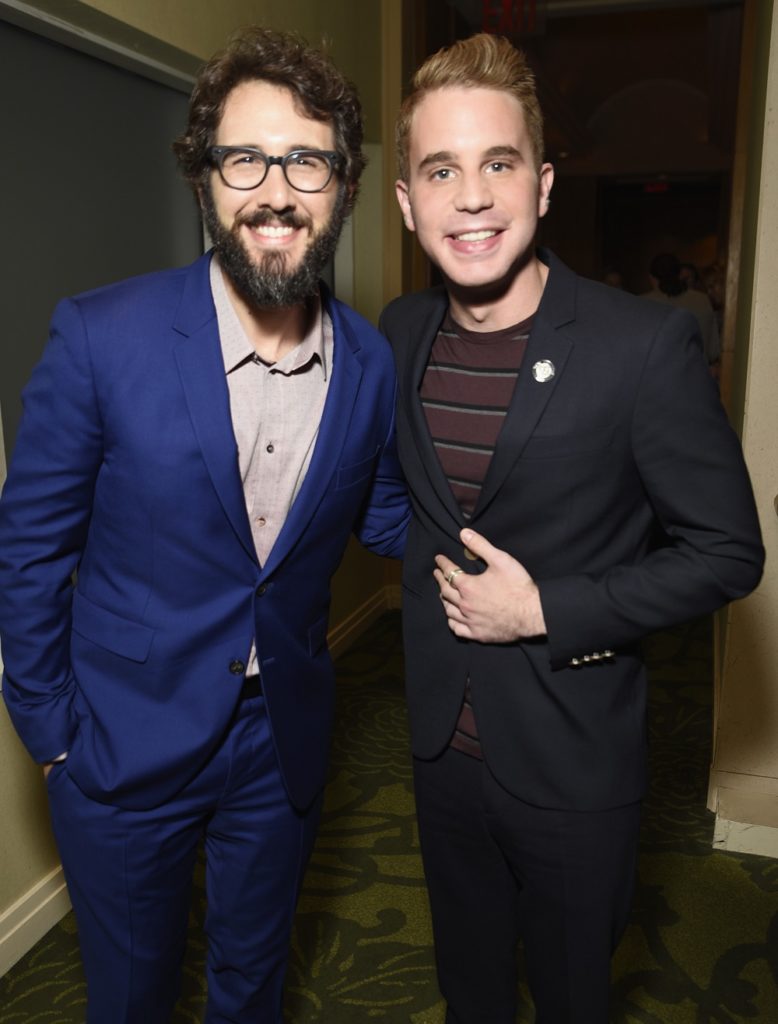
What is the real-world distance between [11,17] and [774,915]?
127 inches

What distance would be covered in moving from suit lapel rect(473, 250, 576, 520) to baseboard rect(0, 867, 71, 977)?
184 centimetres

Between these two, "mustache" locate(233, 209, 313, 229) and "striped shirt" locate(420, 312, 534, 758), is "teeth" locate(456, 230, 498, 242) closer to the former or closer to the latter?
"striped shirt" locate(420, 312, 534, 758)

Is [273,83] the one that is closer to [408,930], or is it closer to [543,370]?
[543,370]

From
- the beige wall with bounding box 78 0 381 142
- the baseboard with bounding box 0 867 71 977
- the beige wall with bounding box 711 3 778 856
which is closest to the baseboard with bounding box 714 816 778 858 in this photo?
the beige wall with bounding box 711 3 778 856

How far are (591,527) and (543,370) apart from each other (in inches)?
10.9

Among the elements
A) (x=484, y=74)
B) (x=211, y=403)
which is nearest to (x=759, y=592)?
(x=484, y=74)

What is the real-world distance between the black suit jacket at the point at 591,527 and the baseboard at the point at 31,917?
1493 mm

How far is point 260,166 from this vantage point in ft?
5.19

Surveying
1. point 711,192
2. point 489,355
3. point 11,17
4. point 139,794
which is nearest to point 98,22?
point 11,17

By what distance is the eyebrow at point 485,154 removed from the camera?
1.58 metres

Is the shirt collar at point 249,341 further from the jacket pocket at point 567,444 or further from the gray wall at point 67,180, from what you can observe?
the gray wall at point 67,180

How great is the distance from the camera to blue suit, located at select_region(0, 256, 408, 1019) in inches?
60.4

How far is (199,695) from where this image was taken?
165cm

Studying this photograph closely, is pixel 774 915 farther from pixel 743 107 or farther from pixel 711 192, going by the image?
pixel 711 192
